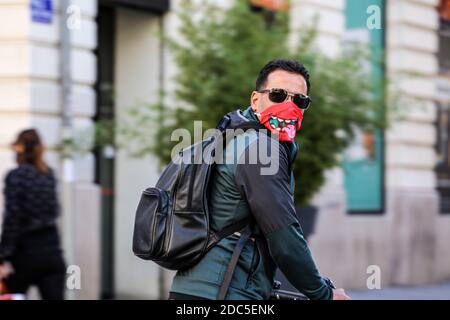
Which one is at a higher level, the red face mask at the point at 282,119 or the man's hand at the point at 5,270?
the red face mask at the point at 282,119

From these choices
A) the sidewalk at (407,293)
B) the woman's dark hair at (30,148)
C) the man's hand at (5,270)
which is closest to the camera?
the man's hand at (5,270)

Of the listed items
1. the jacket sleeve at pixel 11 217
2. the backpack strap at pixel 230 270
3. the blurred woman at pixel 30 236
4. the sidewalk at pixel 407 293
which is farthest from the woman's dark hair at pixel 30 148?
the sidewalk at pixel 407 293

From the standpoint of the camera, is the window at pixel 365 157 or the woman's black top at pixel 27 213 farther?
the window at pixel 365 157

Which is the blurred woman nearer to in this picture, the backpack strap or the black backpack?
the black backpack

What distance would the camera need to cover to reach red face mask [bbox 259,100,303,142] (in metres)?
3.12

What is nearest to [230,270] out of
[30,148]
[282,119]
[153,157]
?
[282,119]

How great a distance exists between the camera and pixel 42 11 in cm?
792

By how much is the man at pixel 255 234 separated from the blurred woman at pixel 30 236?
10.2 ft

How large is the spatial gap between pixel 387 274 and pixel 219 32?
18.8ft

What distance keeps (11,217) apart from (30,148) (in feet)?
1.86

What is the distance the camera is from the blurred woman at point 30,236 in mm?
5832

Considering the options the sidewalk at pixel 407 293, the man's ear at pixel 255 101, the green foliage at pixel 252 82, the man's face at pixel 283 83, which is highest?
the green foliage at pixel 252 82

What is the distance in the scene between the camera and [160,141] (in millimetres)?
7883

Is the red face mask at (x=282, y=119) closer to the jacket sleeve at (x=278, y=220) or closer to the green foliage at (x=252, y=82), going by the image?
the jacket sleeve at (x=278, y=220)
